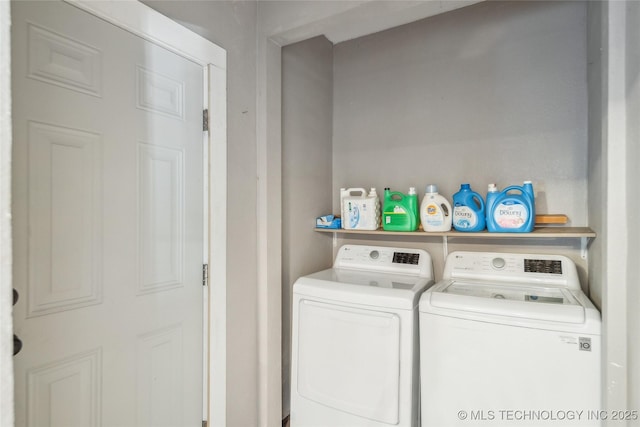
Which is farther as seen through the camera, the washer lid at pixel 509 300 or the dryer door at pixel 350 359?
the dryer door at pixel 350 359

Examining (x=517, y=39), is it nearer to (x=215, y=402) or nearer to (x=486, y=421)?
(x=486, y=421)

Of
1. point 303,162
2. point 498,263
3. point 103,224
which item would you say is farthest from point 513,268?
point 103,224

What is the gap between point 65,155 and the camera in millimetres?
1060

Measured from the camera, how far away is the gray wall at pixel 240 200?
5.41 feet

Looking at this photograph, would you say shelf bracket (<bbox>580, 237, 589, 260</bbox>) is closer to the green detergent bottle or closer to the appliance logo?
the appliance logo

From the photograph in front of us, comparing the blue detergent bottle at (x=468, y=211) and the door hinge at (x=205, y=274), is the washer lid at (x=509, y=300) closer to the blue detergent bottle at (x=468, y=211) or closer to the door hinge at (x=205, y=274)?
the blue detergent bottle at (x=468, y=211)

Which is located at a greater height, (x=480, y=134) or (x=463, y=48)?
(x=463, y=48)

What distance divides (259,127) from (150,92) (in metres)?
0.61

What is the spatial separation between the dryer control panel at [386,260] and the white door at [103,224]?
1.07 m

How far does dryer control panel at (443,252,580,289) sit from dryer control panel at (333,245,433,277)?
15cm

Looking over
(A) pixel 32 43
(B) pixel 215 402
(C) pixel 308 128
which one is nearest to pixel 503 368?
(B) pixel 215 402

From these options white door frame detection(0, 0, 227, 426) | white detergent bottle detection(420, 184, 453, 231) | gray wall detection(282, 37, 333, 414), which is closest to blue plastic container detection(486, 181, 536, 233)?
white detergent bottle detection(420, 184, 453, 231)
